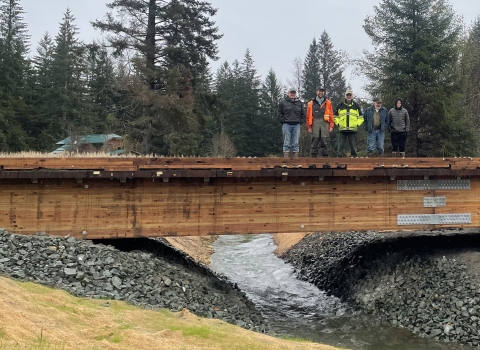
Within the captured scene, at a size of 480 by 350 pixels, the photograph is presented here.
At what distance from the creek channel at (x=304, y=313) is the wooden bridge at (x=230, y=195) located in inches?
114

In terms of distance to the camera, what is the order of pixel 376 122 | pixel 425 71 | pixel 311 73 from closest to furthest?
1. pixel 376 122
2. pixel 425 71
3. pixel 311 73

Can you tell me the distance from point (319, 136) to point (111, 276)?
8.39 m

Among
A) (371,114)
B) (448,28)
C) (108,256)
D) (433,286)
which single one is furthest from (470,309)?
(448,28)

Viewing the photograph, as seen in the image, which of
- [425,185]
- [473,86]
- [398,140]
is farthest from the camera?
[473,86]

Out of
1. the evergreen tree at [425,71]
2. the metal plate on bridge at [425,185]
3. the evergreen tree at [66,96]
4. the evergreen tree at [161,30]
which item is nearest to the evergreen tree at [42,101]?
the evergreen tree at [66,96]

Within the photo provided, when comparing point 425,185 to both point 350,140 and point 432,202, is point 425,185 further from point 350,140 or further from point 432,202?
point 350,140

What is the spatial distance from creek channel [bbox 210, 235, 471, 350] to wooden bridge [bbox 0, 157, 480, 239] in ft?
9.53

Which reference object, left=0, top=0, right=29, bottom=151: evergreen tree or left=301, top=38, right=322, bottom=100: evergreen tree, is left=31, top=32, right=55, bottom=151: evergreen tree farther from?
left=301, top=38, right=322, bottom=100: evergreen tree

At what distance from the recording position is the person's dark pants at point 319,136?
570 inches

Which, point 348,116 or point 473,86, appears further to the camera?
point 473,86

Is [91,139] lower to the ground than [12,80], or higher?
lower

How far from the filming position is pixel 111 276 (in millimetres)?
10258

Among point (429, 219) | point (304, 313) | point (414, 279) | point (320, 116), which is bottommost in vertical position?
point (304, 313)

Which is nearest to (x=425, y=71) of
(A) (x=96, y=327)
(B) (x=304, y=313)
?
(B) (x=304, y=313)
